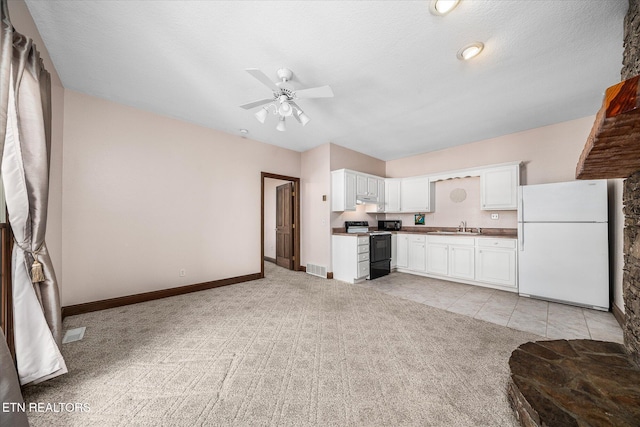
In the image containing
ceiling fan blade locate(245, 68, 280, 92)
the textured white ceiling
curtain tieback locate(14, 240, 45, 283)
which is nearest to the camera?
curtain tieback locate(14, 240, 45, 283)

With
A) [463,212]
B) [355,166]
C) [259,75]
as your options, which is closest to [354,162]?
[355,166]

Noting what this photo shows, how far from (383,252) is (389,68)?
3462mm

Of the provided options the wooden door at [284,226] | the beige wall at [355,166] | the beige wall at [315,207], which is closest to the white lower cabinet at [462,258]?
the beige wall at [355,166]

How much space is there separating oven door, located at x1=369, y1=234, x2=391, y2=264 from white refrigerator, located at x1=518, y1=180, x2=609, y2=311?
7.08 ft

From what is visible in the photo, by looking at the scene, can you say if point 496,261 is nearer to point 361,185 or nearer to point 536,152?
point 536,152

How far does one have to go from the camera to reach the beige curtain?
4.86 feet

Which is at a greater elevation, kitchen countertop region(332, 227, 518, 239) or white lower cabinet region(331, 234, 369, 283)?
kitchen countertop region(332, 227, 518, 239)

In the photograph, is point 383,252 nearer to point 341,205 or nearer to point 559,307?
point 341,205

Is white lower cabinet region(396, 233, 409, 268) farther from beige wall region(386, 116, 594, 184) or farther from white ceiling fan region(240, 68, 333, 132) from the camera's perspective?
white ceiling fan region(240, 68, 333, 132)

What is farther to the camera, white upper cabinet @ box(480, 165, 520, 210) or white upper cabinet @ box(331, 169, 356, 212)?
white upper cabinet @ box(331, 169, 356, 212)

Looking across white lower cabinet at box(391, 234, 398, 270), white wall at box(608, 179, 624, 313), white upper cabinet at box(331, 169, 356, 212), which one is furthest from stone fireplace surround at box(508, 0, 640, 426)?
white lower cabinet at box(391, 234, 398, 270)

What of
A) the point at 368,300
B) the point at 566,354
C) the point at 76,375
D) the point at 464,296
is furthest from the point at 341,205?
the point at 76,375

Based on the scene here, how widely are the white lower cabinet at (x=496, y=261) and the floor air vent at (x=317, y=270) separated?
2.79 metres

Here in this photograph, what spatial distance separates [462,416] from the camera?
1390mm
